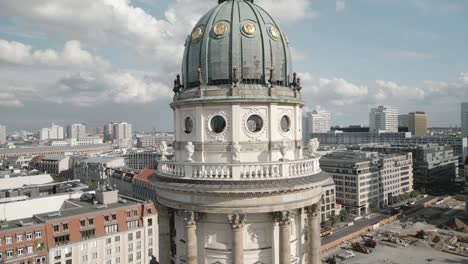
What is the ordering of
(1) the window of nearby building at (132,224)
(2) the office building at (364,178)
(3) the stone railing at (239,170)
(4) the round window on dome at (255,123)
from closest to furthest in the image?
1. (3) the stone railing at (239,170)
2. (4) the round window on dome at (255,123)
3. (1) the window of nearby building at (132,224)
4. (2) the office building at (364,178)

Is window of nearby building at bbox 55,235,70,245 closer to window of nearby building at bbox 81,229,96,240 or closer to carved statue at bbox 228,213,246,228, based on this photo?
window of nearby building at bbox 81,229,96,240

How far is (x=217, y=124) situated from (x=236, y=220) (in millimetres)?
5722

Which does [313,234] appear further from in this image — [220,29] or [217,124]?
[220,29]

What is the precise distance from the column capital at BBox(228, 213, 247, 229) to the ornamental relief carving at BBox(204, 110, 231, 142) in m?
4.44

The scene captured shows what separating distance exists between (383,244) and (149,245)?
62444 millimetres

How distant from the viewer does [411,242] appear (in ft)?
325

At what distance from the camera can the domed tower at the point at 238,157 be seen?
2031cm

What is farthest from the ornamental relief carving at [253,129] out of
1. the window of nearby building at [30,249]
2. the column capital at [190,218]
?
the window of nearby building at [30,249]

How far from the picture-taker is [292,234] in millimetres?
22922

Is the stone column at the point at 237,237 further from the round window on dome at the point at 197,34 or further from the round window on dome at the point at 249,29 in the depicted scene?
the round window on dome at the point at 197,34

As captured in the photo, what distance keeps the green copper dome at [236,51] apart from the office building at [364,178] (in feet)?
358

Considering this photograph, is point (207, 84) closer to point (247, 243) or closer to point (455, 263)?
point (247, 243)

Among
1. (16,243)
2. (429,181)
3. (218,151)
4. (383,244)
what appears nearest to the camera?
(218,151)

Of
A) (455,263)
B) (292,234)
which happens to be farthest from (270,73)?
(455,263)
